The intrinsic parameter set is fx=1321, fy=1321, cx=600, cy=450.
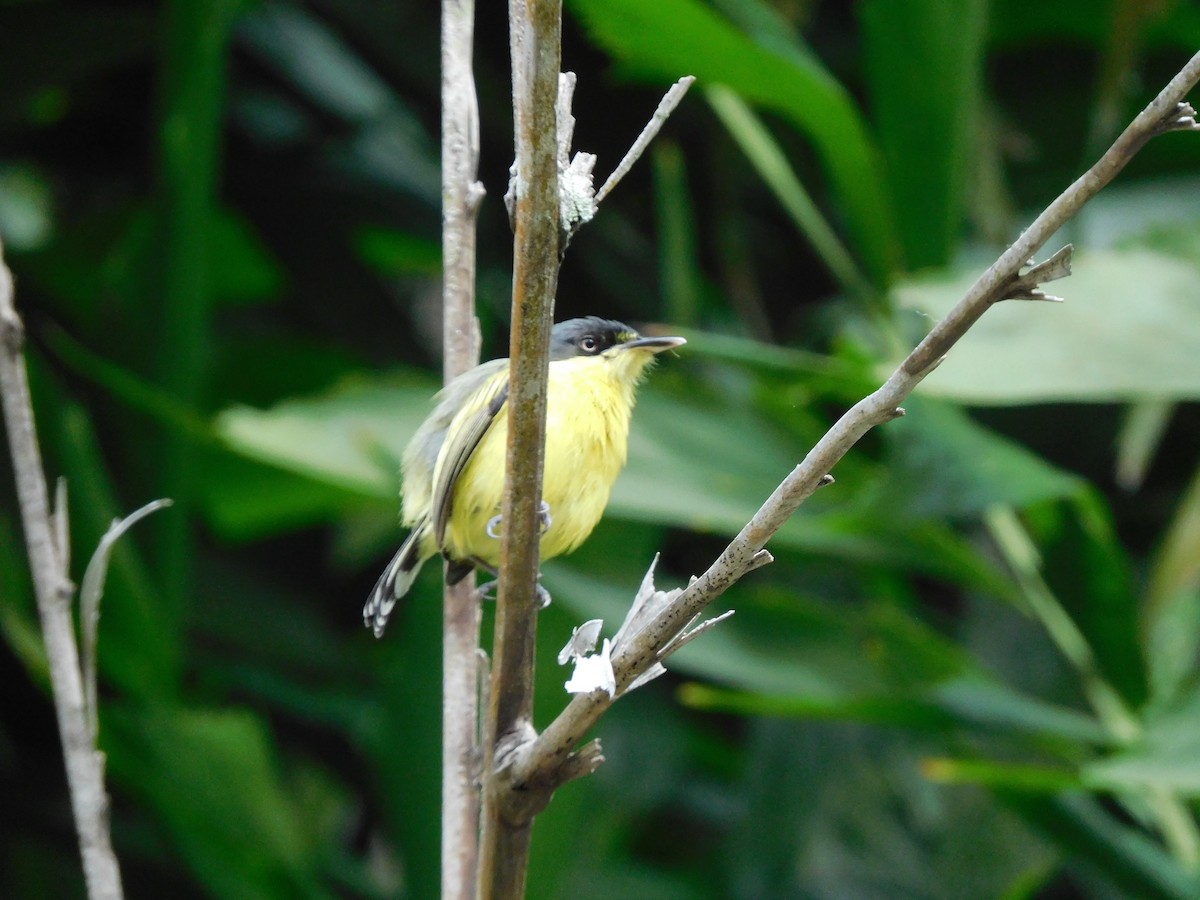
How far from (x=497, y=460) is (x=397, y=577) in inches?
12.5

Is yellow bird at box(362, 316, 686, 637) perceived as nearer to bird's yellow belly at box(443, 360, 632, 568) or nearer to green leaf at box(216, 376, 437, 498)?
bird's yellow belly at box(443, 360, 632, 568)

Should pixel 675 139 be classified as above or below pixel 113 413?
above

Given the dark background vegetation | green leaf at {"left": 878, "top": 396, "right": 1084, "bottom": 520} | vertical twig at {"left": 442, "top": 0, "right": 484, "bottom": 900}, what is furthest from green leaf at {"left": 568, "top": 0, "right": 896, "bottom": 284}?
vertical twig at {"left": 442, "top": 0, "right": 484, "bottom": 900}

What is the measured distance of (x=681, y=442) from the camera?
2363 mm

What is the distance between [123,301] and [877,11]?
5.24 ft

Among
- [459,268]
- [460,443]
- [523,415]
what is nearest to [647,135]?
[523,415]

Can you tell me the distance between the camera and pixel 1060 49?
341 centimetres

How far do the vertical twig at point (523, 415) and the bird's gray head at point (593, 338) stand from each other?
0.71 metres

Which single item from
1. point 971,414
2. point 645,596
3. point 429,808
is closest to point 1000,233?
point 971,414

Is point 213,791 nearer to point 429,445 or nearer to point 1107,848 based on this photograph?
point 429,445

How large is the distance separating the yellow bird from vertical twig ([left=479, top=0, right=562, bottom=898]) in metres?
0.37

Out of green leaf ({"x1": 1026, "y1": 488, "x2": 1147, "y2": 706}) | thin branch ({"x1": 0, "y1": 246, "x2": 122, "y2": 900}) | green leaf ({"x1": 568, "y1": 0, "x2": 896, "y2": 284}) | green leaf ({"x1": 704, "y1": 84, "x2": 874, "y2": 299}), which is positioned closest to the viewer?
thin branch ({"x1": 0, "y1": 246, "x2": 122, "y2": 900})

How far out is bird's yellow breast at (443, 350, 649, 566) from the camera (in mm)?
1422

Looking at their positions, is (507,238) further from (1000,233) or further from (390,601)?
(390,601)
